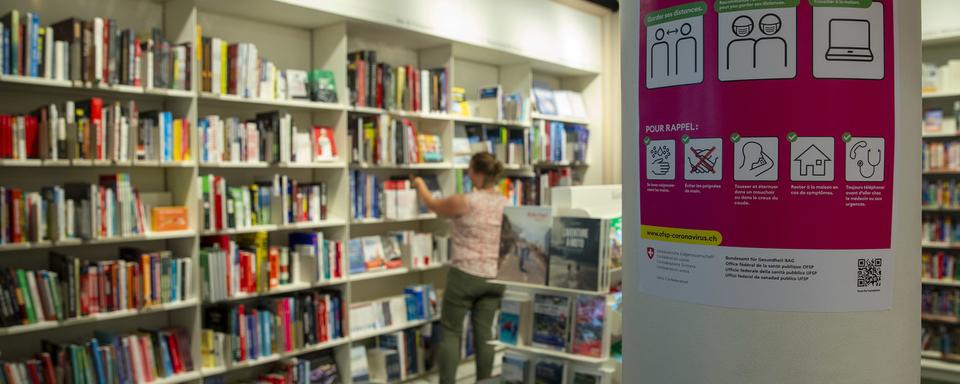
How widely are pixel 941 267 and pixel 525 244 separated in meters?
4.23

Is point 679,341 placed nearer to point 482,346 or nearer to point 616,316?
point 616,316

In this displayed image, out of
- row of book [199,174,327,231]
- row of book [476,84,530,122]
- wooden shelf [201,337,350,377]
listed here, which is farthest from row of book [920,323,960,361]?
row of book [199,174,327,231]

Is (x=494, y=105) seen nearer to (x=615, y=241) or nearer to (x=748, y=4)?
(x=615, y=241)

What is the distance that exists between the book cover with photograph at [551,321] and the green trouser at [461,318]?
0.64 m

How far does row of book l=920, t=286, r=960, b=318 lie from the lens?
5.81m

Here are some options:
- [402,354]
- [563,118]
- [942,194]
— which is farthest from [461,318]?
[942,194]

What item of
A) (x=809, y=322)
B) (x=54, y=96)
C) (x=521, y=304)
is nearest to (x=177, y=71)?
(x=54, y=96)

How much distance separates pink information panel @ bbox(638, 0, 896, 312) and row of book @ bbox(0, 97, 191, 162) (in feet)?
10.1

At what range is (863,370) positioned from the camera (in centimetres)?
127

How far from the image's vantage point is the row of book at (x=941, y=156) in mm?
5734

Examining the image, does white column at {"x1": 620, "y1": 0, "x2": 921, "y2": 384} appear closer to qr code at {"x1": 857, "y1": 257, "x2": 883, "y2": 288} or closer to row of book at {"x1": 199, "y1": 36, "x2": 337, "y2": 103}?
qr code at {"x1": 857, "y1": 257, "x2": 883, "y2": 288}

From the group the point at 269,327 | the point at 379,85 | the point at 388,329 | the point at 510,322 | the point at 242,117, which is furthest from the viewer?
the point at 388,329

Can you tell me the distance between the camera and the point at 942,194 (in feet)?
19.1

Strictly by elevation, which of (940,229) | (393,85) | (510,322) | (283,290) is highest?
(393,85)
